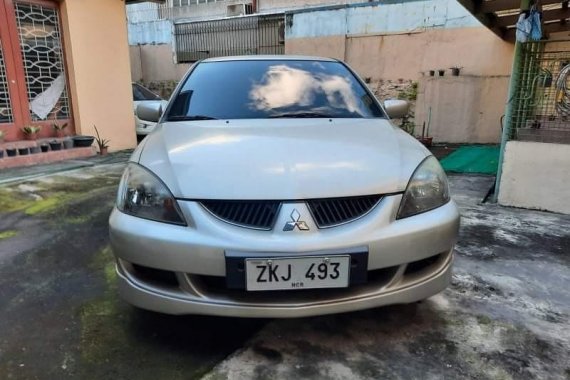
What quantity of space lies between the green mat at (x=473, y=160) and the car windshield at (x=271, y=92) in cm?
382

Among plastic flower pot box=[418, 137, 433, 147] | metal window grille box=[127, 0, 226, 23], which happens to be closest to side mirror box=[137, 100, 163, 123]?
plastic flower pot box=[418, 137, 433, 147]

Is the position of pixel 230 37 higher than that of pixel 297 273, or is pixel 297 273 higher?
pixel 230 37

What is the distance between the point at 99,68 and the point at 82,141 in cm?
131

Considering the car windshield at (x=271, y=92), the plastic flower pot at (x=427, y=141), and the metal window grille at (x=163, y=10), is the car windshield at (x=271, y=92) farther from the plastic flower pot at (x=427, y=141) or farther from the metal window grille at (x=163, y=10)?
the metal window grille at (x=163, y=10)

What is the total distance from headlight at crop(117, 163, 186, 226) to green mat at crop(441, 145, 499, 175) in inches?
202

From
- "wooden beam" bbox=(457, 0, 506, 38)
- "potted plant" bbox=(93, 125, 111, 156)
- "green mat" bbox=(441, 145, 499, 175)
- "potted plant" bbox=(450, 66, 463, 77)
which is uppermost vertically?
"wooden beam" bbox=(457, 0, 506, 38)

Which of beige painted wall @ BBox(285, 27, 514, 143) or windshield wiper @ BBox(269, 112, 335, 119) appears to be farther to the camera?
beige painted wall @ BBox(285, 27, 514, 143)

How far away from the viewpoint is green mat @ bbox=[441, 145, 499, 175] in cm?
607

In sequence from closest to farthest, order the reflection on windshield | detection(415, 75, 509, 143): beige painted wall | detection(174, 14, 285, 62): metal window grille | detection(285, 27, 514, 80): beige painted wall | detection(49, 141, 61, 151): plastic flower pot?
the reflection on windshield < detection(49, 141, 61, 151): plastic flower pot < detection(285, 27, 514, 80): beige painted wall < detection(415, 75, 509, 143): beige painted wall < detection(174, 14, 285, 62): metal window grille

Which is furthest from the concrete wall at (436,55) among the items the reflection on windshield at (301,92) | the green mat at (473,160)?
the reflection on windshield at (301,92)

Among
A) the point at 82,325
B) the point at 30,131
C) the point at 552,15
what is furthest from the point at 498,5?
the point at 30,131

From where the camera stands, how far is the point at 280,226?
1.63 metres

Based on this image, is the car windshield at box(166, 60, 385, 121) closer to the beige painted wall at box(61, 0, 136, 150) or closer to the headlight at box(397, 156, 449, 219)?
the headlight at box(397, 156, 449, 219)

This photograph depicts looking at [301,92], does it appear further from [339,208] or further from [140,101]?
[140,101]
